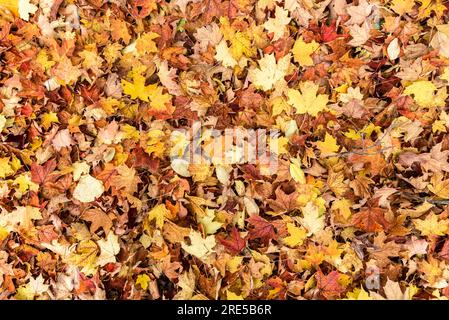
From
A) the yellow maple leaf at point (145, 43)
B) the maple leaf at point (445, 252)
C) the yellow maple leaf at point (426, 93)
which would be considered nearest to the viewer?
the maple leaf at point (445, 252)

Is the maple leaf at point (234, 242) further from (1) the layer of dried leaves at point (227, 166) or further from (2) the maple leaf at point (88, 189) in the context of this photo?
(2) the maple leaf at point (88, 189)

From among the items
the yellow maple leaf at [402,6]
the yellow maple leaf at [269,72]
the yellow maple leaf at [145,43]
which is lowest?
the yellow maple leaf at [269,72]

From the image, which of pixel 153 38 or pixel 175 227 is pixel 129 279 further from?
pixel 153 38

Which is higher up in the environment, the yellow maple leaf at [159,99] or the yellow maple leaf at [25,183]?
the yellow maple leaf at [159,99]

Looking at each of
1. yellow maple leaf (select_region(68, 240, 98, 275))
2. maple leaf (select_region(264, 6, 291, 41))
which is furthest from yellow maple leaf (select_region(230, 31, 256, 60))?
yellow maple leaf (select_region(68, 240, 98, 275))

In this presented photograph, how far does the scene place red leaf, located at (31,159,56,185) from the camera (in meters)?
2.06

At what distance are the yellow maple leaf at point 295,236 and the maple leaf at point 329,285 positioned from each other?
0.15m

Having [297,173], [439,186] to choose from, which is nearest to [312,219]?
[297,173]

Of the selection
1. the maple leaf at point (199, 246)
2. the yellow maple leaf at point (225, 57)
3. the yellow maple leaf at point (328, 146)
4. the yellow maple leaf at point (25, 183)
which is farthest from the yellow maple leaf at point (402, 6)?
the yellow maple leaf at point (25, 183)

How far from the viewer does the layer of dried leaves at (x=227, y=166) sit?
1.95 m

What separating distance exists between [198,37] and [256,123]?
49 centimetres

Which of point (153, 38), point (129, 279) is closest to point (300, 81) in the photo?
point (153, 38)

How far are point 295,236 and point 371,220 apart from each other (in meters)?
0.33
